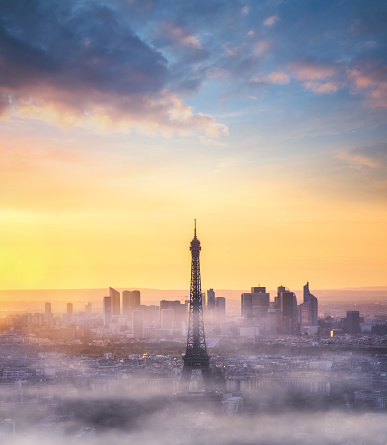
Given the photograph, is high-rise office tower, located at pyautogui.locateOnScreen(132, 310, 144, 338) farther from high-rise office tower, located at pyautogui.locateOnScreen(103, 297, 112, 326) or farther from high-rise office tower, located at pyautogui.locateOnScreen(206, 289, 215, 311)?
high-rise office tower, located at pyautogui.locateOnScreen(206, 289, 215, 311)

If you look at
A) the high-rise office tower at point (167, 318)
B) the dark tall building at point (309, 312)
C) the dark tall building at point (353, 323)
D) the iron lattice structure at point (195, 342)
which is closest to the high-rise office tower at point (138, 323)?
the high-rise office tower at point (167, 318)

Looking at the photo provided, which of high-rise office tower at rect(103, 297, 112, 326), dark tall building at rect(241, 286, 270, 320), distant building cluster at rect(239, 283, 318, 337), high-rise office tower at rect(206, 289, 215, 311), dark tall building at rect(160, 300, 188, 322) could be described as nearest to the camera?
distant building cluster at rect(239, 283, 318, 337)

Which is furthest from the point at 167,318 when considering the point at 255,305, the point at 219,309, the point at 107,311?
the point at 107,311

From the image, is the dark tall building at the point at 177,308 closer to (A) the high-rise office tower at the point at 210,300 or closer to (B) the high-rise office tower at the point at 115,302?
(A) the high-rise office tower at the point at 210,300

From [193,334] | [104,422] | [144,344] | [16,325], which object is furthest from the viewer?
[16,325]

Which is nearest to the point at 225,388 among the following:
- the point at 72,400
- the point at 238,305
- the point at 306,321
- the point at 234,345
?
the point at 72,400

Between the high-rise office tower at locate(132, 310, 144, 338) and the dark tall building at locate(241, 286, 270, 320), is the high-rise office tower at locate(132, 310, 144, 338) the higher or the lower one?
the lower one

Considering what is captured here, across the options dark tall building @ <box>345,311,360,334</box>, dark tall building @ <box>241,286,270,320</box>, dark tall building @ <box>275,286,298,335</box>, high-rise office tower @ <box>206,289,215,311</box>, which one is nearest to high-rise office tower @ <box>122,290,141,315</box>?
high-rise office tower @ <box>206,289,215,311</box>

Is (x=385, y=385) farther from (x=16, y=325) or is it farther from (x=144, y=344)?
(x=16, y=325)
